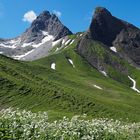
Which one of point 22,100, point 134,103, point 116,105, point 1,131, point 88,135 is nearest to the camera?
point 1,131

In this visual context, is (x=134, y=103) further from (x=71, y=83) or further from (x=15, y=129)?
(x=15, y=129)

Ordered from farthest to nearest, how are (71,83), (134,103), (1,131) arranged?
(71,83) < (134,103) < (1,131)

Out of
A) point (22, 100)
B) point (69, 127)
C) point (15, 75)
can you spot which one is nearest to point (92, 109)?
point (22, 100)

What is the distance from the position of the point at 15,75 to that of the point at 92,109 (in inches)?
1180

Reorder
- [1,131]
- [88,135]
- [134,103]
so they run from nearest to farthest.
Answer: [1,131] < [88,135] < [134,103]

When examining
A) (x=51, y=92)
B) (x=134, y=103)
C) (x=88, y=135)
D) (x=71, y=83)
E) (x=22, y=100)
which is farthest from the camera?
(x=71, y=83)

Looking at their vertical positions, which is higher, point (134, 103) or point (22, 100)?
point (134, 103)

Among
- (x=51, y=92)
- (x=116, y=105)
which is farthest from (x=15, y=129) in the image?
(x=116, y=105)

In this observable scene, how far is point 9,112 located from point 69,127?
2463mm

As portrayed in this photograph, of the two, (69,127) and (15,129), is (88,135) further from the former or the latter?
(15,129)

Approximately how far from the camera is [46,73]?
16525cm

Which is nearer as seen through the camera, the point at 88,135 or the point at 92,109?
the point at 88,135

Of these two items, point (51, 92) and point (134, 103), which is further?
point (134, 103)

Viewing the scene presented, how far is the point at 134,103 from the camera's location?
138 m
